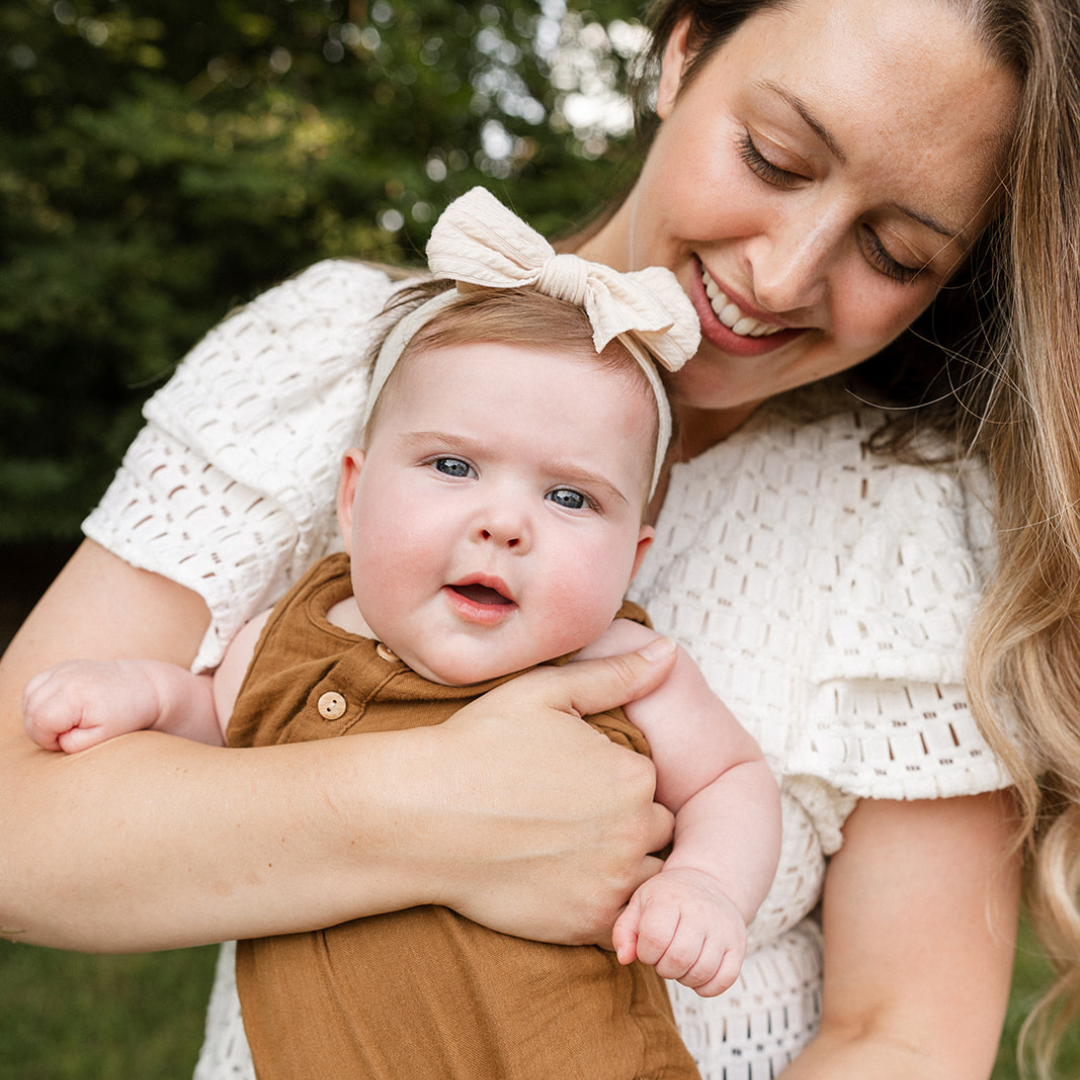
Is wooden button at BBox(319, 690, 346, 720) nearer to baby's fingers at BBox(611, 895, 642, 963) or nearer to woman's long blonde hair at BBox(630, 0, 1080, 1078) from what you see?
baby's fingers at BBox(611, 895, 642, 963)

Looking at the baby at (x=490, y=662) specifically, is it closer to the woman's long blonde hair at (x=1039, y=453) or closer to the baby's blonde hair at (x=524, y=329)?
the baby's blonde hair at (x=524, y=329)

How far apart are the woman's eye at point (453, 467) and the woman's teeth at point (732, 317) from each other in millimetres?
554

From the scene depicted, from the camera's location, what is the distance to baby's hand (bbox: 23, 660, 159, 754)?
4.83 ft

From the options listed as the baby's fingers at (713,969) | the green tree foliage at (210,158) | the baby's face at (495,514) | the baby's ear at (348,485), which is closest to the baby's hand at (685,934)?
the baby's fingers at (713,969)

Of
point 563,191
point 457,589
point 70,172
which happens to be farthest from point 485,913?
point 70,172

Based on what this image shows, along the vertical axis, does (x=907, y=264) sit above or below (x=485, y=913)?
above

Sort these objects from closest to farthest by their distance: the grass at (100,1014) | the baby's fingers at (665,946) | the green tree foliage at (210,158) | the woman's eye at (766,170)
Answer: the baby's fingers at (665,946), the woman's eye at (766,170), the grass at (100,1014), the green tree foliage at (210,158)

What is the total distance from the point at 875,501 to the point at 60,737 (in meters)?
1.45

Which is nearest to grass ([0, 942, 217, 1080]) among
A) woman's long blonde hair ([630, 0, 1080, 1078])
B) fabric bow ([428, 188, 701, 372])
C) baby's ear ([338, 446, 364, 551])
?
baby's ear ([338, 446, 364, 551])

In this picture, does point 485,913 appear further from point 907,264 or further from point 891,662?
point 907,264

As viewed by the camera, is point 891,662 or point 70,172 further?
point 70,172

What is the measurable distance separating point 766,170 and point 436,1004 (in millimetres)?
1322

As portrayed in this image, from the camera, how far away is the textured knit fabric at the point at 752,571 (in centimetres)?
166

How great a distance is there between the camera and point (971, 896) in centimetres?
168
